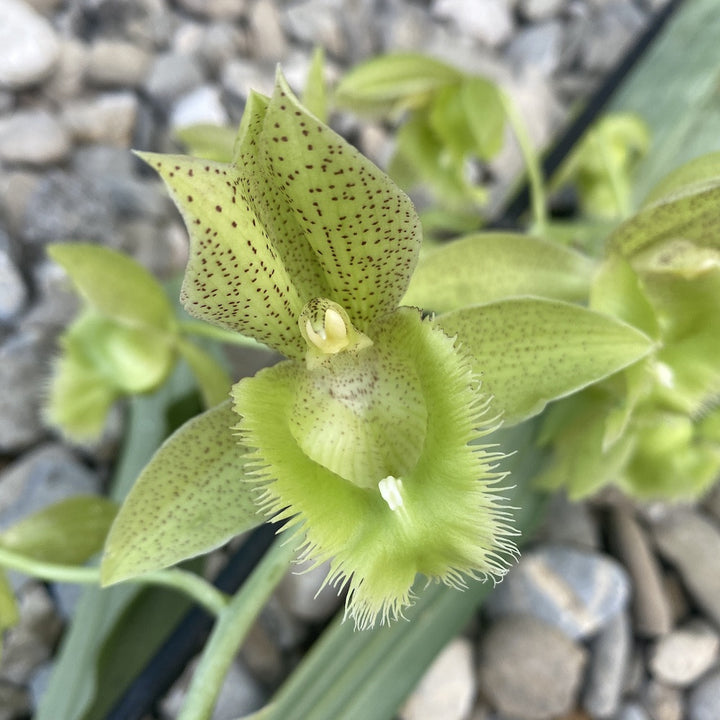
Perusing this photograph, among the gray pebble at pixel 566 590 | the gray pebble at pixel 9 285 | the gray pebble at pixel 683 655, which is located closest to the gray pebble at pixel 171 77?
the gray pebble at pixel 9 285

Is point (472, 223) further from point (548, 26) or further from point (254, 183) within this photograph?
point (548, 26)

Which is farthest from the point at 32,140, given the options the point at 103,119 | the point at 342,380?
the point at 342,380

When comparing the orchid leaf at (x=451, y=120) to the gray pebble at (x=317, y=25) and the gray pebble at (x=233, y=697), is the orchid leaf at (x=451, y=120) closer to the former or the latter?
the gray pebble at (x=317, y=25)

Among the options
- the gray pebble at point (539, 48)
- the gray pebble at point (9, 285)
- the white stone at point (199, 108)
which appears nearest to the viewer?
→ the gray pebble at point (9, 285)

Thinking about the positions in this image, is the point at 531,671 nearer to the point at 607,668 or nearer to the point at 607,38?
the point at 607,668

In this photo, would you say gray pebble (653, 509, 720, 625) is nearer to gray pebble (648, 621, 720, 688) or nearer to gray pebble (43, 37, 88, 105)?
gray pebble (648, 621, 720, 688)

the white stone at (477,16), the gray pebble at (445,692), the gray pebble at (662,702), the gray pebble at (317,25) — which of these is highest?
the white stone at (477,16)

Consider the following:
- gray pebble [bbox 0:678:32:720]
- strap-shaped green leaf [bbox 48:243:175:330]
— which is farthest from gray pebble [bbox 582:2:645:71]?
gray pebble [bbox 0:678:32:720]
